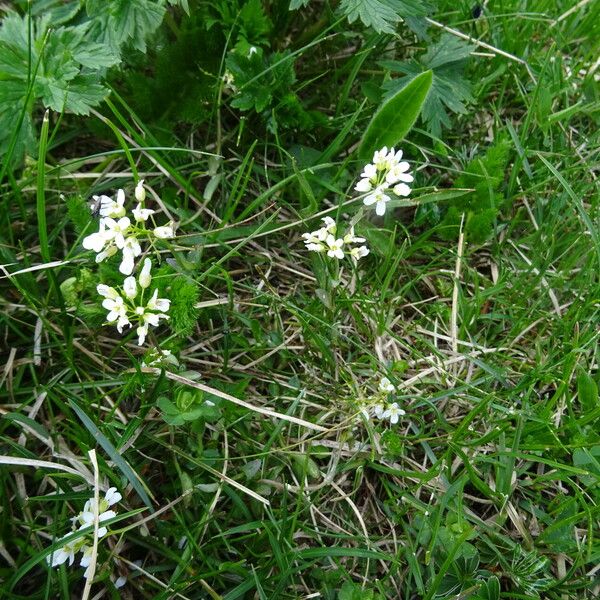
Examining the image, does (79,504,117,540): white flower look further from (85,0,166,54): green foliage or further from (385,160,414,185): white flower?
(85,0,166,54): green foliage

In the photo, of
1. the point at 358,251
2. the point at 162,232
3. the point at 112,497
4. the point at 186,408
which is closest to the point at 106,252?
the point at 162,232

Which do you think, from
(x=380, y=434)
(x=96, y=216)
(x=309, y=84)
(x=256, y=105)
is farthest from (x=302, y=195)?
(x=380, y=434)

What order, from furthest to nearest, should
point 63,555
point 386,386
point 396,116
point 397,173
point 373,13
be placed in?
point 396,116 → point 373,13 → point 386,386 → point 397,173 → point 63,555

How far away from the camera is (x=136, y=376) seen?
171cm

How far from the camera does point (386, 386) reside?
1881mm

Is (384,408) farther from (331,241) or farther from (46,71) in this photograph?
(46,71)

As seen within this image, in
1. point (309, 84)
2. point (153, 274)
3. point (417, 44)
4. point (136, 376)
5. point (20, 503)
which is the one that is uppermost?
point (417, 44)

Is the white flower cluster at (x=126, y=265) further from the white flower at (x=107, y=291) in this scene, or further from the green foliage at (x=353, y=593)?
the green foliage at (x=353, y=593)

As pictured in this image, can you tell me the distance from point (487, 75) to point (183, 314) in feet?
5.36

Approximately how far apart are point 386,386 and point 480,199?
31.1 inches

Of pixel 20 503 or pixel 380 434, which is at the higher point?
pixel 380 434

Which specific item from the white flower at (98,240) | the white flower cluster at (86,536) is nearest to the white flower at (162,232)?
the white flower at (98,240)

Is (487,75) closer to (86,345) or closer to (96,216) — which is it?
(96,216)

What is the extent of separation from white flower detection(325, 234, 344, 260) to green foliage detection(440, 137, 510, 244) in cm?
51
